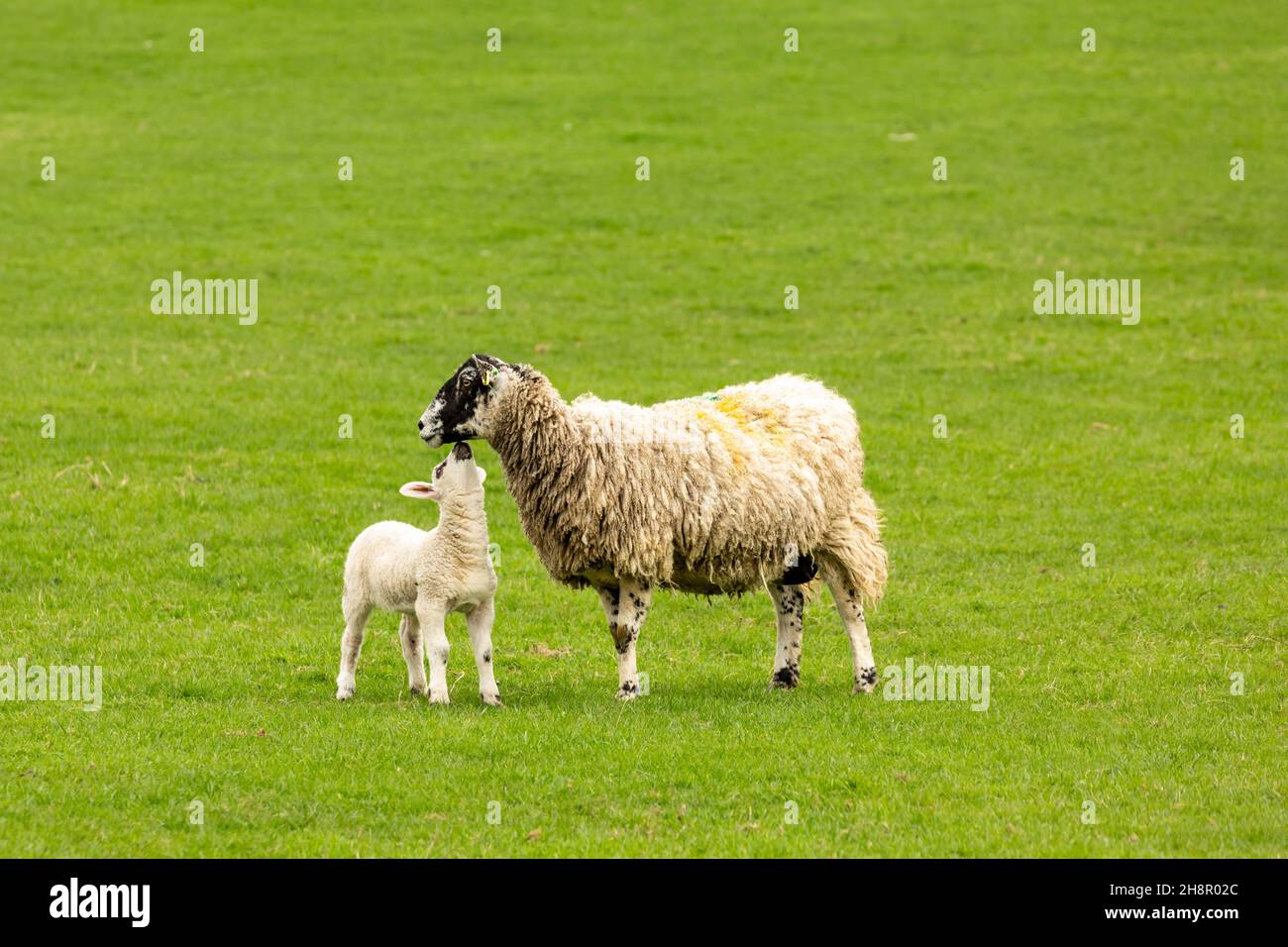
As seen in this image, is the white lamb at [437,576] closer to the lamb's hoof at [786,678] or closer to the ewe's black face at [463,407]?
the ewe's black face at [463,407]

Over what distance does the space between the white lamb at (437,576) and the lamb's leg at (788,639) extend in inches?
95.1

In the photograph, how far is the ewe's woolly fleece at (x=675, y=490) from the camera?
12.6 meters

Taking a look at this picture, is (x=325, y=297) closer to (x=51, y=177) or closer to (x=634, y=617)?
(x=51, y=177)

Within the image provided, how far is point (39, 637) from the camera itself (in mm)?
14547

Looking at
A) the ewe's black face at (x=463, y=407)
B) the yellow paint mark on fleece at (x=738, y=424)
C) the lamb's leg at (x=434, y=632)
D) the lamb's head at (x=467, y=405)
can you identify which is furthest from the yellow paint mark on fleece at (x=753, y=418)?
the lamb's leg at (x=434, y=632)

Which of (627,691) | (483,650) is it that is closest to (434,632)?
(483,650)

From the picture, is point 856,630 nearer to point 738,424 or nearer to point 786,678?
point 786,678

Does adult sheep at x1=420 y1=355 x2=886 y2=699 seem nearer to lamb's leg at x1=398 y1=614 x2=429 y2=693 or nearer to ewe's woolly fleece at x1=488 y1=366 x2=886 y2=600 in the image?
ewe's woolly fleece at x1=488 y1=366 x2=886 y2=600

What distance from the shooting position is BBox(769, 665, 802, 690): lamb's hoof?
13547 millimetres

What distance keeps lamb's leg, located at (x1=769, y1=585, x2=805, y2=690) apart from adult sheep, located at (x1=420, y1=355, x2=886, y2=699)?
0.04ft
